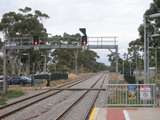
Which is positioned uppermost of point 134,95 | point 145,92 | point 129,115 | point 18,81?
point 145,92

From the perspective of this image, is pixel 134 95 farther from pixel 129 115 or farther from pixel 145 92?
pixel 129 115

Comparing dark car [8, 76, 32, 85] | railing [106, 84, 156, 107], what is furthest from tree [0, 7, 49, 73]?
railing [106, 84, 156, 107]

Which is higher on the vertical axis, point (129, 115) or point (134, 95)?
point (134, 95)

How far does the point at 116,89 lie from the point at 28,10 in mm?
70374

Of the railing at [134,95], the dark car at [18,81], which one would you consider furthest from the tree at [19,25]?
the railing at [134,95]

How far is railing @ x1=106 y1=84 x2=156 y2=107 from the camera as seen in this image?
78.0 feet

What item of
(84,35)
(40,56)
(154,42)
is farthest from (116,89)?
(40,56)

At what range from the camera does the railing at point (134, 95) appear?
78.0ft

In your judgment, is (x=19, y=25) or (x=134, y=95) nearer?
(x=134, y=95)

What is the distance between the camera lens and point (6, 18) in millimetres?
88188

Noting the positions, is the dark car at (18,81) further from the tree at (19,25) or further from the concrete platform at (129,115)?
the concrete platform at (129,115)

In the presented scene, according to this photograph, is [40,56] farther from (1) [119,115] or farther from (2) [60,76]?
(1) [119,115]

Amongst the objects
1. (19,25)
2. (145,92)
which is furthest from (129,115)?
(19,25)

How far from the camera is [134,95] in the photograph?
78.9 ft
